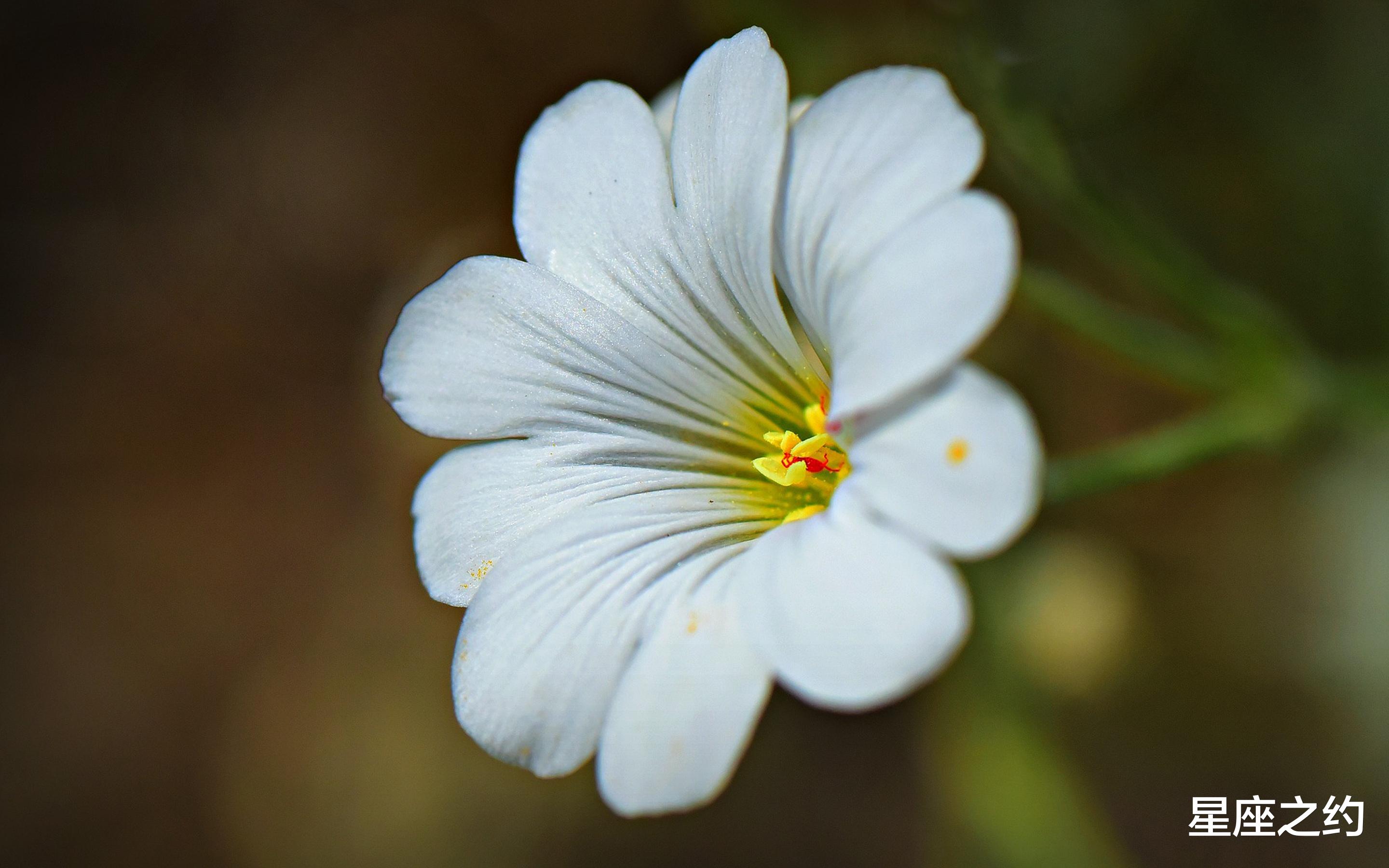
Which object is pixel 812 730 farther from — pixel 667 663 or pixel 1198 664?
pixel 667 663

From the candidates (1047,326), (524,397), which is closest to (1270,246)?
(1047,326)

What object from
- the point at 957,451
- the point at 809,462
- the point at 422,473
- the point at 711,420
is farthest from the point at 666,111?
the point at 422,473

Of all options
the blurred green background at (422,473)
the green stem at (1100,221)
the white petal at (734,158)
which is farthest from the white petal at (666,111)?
the blurred green background at (422,473)

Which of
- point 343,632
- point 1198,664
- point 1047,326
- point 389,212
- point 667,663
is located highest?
point 389,212

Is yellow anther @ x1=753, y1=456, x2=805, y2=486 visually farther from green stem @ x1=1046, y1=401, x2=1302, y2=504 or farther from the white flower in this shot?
green stem @ x1=1046, y1=401, x2=1302, y2=504

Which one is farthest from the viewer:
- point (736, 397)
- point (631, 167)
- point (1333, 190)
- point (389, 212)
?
point (389, 212)

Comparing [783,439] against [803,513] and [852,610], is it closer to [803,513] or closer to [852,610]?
[803,513]

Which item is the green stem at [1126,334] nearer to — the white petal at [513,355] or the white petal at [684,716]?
the white petal at [513,355]

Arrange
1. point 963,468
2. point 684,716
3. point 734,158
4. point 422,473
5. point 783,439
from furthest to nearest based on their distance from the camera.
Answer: point 422,473 → point 783,439 → point 734,158 → point 684,716 → point 963,468
